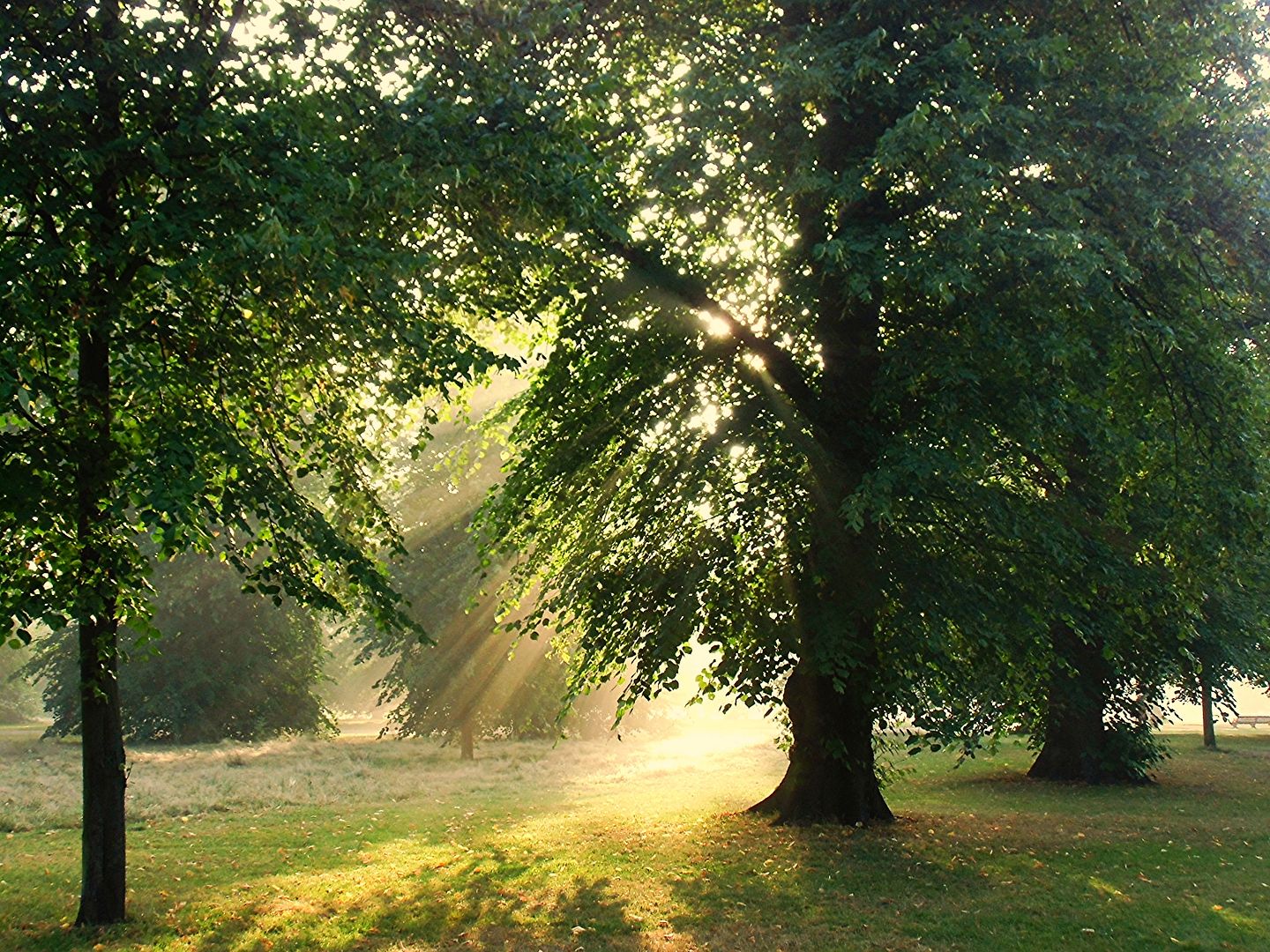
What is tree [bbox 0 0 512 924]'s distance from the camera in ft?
27.7

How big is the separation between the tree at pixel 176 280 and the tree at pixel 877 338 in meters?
2.08

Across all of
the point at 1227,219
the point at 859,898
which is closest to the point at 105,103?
the point at 859,898

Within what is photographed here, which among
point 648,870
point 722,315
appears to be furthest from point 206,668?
point 722,315

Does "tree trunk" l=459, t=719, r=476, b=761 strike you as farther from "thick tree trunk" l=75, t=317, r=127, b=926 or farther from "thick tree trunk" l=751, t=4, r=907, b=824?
"thick tree trunk" l=75, t=317, r=127, b=926

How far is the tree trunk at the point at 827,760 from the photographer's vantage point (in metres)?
14.9

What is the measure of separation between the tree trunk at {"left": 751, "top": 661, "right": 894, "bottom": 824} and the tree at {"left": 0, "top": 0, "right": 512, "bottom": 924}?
7.12m

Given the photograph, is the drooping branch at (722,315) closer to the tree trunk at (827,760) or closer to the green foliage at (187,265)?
the green foliage at (187,265)

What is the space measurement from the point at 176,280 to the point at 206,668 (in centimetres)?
3460

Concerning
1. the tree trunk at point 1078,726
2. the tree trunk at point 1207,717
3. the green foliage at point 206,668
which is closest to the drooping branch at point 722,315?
the tree trunk at point 1078,726

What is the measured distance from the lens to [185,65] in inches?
365

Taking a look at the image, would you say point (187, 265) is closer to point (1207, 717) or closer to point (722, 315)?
point (722, 315)

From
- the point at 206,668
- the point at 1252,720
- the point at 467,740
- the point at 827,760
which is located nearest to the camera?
the point at 827,760

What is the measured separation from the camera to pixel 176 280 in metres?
8.32

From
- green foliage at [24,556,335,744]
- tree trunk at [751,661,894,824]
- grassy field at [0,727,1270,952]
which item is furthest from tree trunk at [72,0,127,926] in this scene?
green foliage at [24,556,335,744]
